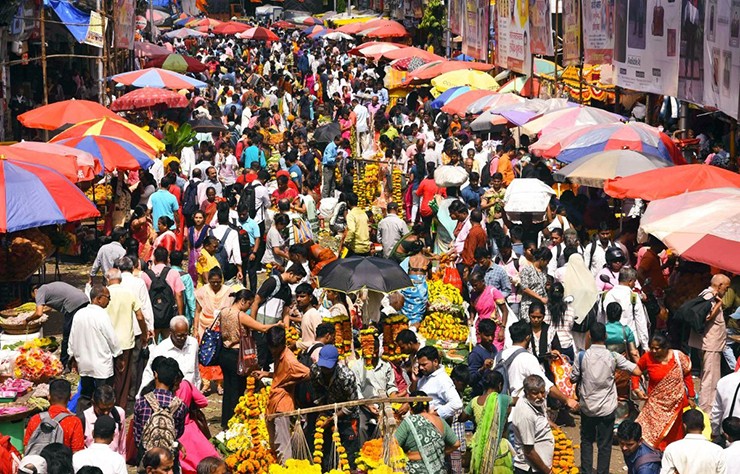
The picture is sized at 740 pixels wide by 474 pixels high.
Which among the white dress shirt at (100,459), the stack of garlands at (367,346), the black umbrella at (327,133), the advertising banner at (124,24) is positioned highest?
the advertising banner at (124,24)

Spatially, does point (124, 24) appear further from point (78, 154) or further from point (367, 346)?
point (367, 346)

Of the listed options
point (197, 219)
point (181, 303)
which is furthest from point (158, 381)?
point (197, 219)

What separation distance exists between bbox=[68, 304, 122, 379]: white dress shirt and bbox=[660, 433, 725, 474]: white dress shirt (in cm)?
484

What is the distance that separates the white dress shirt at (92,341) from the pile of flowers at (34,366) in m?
0.26

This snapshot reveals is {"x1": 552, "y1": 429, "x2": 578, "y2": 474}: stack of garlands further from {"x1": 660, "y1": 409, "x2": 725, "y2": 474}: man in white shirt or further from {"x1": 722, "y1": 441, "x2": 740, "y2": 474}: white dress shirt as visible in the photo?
{"x1": 722, "y1": 441, "x2": 740, "y2": 474}: white dress shirt

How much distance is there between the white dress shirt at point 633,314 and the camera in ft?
37.0

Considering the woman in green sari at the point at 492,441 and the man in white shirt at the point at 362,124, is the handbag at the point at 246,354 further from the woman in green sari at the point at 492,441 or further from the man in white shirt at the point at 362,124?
the man in white shirt at the point at 362,124

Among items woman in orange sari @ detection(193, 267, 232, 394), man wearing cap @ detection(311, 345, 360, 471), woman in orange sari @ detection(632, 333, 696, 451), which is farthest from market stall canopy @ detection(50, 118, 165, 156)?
woman in orange sari @ detection(632, 333, 696, 451)

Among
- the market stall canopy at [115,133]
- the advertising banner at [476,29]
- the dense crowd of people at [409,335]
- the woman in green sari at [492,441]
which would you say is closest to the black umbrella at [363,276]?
the dense crowd of people at [409,335]

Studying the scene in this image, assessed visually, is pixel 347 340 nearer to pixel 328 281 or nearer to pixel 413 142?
pixel 328 281

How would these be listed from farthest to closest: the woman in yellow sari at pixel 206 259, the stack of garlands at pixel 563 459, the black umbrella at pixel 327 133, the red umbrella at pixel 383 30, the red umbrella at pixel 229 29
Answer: the red umbrella at pixel 229 29 < the red umbrella at pixel 383 30 < the black umbrella at pixel 327 133 < the woman in yellow sari at pixel 206 259 < the stack of garlands at pixel 563 459

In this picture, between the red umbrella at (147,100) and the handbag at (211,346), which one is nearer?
the handbag at (211,346)

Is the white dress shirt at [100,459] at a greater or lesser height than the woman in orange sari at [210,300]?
greater

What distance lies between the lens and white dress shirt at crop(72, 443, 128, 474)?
7.76 meters
